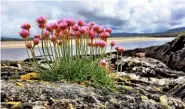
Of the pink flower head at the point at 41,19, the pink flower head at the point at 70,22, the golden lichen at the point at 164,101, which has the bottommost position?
the golden lichen at the point at 164,101

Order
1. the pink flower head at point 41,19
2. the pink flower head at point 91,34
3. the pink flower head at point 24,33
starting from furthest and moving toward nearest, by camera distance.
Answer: the pink flower head at point 91,34 < the pink flower head at point 41,19 < the pink flower head at point 24,33

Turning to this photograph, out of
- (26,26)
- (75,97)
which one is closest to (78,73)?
(26,26)

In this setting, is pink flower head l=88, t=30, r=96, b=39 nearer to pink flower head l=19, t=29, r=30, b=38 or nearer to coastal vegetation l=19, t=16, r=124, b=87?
coastal vegetation l=19, t=16, r=124, b=87

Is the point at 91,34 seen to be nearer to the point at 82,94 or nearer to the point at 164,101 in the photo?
the point at 82,94

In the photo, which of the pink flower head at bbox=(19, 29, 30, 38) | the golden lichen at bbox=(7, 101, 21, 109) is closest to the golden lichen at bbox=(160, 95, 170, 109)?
the pink flower head at bbox=(19, 29, 30, 38)

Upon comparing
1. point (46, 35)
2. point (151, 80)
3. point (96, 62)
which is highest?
point (46, 35)

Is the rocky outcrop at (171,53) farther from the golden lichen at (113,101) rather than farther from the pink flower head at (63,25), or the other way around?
the golden lichen at (113,101)

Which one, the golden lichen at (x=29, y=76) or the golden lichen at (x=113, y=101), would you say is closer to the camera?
the golden lichen at (x=113, y=101)

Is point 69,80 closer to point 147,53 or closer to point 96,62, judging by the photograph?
→ point 96,62

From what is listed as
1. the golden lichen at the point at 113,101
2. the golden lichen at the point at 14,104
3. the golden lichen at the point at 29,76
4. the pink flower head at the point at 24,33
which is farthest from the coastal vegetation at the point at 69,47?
the golden lichen at the point at 14,104

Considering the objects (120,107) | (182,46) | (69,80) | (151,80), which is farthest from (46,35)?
(182,46)

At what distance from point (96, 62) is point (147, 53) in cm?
825

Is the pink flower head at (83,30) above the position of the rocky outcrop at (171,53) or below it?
above

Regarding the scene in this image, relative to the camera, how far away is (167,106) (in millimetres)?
8812
